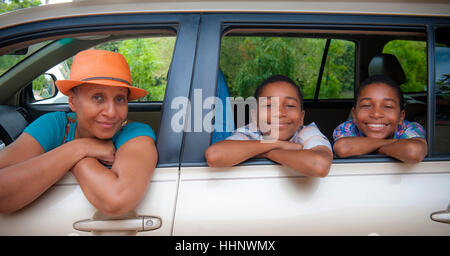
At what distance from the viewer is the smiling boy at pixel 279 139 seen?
4.32 ft

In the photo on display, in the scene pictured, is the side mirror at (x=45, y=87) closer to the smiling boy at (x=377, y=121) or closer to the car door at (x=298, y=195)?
the car door at (x=298, y=195)

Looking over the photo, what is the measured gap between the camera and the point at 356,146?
1.47 meters

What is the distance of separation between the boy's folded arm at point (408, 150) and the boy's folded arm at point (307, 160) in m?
0.29

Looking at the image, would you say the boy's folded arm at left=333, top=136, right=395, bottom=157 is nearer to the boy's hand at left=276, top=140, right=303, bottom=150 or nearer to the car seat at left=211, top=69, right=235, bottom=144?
the boy's hand at left=276, top=140, right=303, bottom=150

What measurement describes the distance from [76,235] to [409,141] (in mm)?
1472

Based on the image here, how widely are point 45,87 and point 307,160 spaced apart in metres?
2.54

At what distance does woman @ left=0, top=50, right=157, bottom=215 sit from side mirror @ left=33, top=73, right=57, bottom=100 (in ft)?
4.04

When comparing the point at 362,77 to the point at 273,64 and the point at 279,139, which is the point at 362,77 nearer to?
the point at 279,139

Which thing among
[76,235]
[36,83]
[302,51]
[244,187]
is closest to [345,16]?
[244,187]

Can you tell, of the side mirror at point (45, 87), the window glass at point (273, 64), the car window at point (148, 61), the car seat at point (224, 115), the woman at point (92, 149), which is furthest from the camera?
A: the car window at point (148, 61)

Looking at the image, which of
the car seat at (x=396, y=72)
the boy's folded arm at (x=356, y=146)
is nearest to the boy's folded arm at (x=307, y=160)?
the boy's folded arm at (x=356, y=146)

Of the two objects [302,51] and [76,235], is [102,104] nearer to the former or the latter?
[76,235]

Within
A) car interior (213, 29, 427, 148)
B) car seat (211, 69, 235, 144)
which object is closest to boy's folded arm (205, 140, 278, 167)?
car seat (211, 69, 235, 144)

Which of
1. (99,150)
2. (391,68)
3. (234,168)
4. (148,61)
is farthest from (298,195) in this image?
(148,61)
